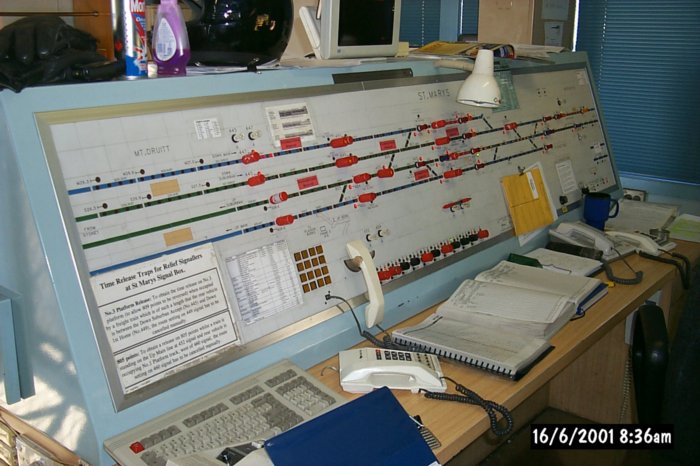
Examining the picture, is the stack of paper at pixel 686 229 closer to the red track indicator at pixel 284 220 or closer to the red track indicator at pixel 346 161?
the red track indicator at pixel 346 161

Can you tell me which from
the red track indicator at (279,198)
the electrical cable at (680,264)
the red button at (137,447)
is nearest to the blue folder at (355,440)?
the red button at (137,447)

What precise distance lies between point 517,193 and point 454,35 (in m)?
2.40

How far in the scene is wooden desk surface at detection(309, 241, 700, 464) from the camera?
1.15m

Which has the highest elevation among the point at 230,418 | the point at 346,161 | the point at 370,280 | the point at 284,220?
the point at 346,161

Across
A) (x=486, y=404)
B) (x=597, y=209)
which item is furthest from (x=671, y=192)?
(x=486, y=404)

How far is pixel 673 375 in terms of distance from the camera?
1.51 meters

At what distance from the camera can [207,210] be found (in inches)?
49.4

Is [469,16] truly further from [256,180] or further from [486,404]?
[486,404]

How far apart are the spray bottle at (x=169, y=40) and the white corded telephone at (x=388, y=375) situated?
0.70 metres

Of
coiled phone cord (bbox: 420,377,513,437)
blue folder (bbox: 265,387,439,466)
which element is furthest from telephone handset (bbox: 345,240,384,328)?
blue folder (bbox: 265,387,439,466)

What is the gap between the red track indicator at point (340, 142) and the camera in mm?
1506

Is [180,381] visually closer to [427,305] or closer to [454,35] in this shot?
[427,305]

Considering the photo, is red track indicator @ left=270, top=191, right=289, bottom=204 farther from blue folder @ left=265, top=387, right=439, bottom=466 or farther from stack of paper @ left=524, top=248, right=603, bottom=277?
stack of paper @ left=524, top=248, right=603, bottom=277

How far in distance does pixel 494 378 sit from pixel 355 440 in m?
0.43
